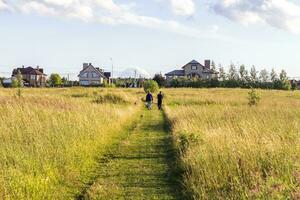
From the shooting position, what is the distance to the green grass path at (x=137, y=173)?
8461mm

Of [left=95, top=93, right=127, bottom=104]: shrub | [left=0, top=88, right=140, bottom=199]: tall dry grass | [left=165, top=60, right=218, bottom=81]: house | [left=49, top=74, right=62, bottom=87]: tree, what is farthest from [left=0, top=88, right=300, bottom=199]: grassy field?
[left=165, top=60, right=218, bottom=81]: house

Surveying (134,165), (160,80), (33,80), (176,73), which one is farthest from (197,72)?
(134,165)

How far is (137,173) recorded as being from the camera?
10211 millimetres

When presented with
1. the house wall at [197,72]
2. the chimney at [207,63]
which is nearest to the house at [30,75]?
the house wall at [197,72]

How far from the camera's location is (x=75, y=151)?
1145 cm

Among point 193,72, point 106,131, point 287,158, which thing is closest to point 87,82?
point 193,72

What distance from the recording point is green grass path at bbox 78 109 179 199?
8461 mm

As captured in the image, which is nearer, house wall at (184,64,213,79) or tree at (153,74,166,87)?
tree at (153,74,166,87)

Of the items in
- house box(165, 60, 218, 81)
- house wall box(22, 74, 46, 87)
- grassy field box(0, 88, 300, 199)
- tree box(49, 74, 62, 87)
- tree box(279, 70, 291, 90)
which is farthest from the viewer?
house box(165, 60, 218, 81)

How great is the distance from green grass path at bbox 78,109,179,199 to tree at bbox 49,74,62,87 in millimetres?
103509

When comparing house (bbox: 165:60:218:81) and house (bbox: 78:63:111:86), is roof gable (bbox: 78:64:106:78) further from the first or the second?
house (bbox: 165:60:218:81)

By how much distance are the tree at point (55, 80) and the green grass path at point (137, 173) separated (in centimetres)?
10351

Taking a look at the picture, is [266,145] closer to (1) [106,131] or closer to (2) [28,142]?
(2) [28,142]

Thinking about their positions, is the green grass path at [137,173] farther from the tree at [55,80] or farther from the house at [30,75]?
the house at [30,75]
